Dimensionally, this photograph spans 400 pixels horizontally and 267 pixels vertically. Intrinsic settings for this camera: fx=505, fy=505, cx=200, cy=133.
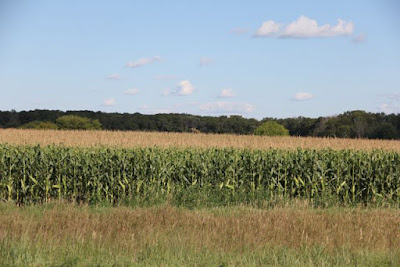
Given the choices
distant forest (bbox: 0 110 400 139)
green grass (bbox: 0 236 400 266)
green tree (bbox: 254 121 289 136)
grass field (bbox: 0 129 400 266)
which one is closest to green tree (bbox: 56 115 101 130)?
distant forest (bbox: 0 110 400 139)

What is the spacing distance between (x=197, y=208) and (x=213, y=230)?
6.02m

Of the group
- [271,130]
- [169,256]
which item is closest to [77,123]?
[271,130]

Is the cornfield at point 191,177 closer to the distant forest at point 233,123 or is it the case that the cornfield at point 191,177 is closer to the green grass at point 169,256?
the green grass at point 169,256

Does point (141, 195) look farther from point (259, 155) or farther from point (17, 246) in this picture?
point (17, 246)

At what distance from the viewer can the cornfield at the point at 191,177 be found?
658 inches

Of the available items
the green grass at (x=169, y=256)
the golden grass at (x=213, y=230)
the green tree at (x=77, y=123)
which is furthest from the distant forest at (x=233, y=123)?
the green grass at (x=169, y=256)

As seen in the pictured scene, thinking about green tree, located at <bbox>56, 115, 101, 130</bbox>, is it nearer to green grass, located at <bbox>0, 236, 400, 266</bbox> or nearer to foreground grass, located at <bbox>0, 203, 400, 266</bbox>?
foreground grass, located at <bbox>0, 203, 400, 266</bbox>

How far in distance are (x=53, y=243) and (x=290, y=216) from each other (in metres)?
5.40

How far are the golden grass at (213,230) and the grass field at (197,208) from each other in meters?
0.03

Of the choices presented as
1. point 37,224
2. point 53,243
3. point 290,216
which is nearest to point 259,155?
point 290,216

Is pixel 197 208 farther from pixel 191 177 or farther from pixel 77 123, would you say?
pixel 77 123

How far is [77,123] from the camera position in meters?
49.6

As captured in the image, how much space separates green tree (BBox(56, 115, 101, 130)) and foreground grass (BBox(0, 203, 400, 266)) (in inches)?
1520

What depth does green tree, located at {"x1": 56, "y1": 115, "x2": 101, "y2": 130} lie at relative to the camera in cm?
4940
